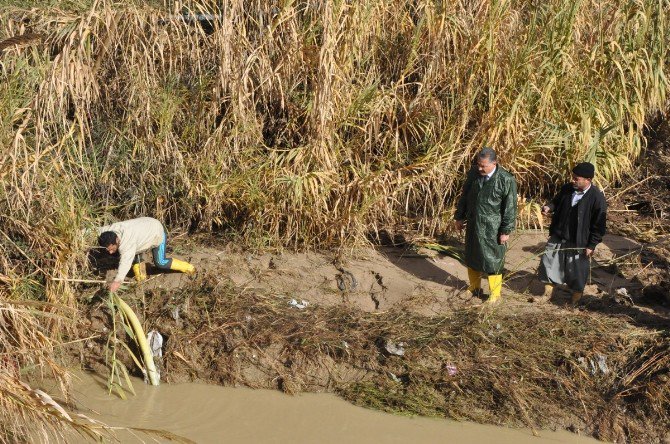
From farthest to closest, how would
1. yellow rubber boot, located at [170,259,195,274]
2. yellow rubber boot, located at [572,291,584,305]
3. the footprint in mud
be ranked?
the footprint in mud
yellow rubber boot, located at [170,259,195,274]
yellow rubber boot, located at [572,291,584,305]

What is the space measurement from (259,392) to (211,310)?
0.71m

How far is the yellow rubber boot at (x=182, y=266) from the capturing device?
6484 millimetres

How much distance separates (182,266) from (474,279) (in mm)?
2132

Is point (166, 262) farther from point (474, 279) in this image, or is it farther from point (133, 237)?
point (474, 279)

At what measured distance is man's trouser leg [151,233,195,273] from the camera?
6395mm

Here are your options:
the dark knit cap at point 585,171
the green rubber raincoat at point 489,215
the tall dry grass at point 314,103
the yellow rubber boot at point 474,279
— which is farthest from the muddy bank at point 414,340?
the dark knit cap at point 585,171

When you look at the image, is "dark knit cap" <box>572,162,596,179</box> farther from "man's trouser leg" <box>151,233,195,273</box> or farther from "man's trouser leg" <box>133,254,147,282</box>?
"man's trouser leg" <box>133,254,147,282</box>

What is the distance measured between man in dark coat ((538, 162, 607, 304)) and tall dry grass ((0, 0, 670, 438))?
1.03m

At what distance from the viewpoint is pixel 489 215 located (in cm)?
620

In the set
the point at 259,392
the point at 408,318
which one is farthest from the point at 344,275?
the point at 259,392

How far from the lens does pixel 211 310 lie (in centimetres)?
621

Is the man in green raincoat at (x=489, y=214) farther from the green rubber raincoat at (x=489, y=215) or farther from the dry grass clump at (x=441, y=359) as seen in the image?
the dry grass clump at (x=441, y=359)

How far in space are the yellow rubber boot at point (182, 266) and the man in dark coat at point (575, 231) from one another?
2546 mm

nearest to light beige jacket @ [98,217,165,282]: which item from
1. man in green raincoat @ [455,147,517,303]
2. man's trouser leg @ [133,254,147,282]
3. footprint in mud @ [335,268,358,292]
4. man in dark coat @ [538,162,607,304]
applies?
man's trouser leg @ [133,254,147,282]
